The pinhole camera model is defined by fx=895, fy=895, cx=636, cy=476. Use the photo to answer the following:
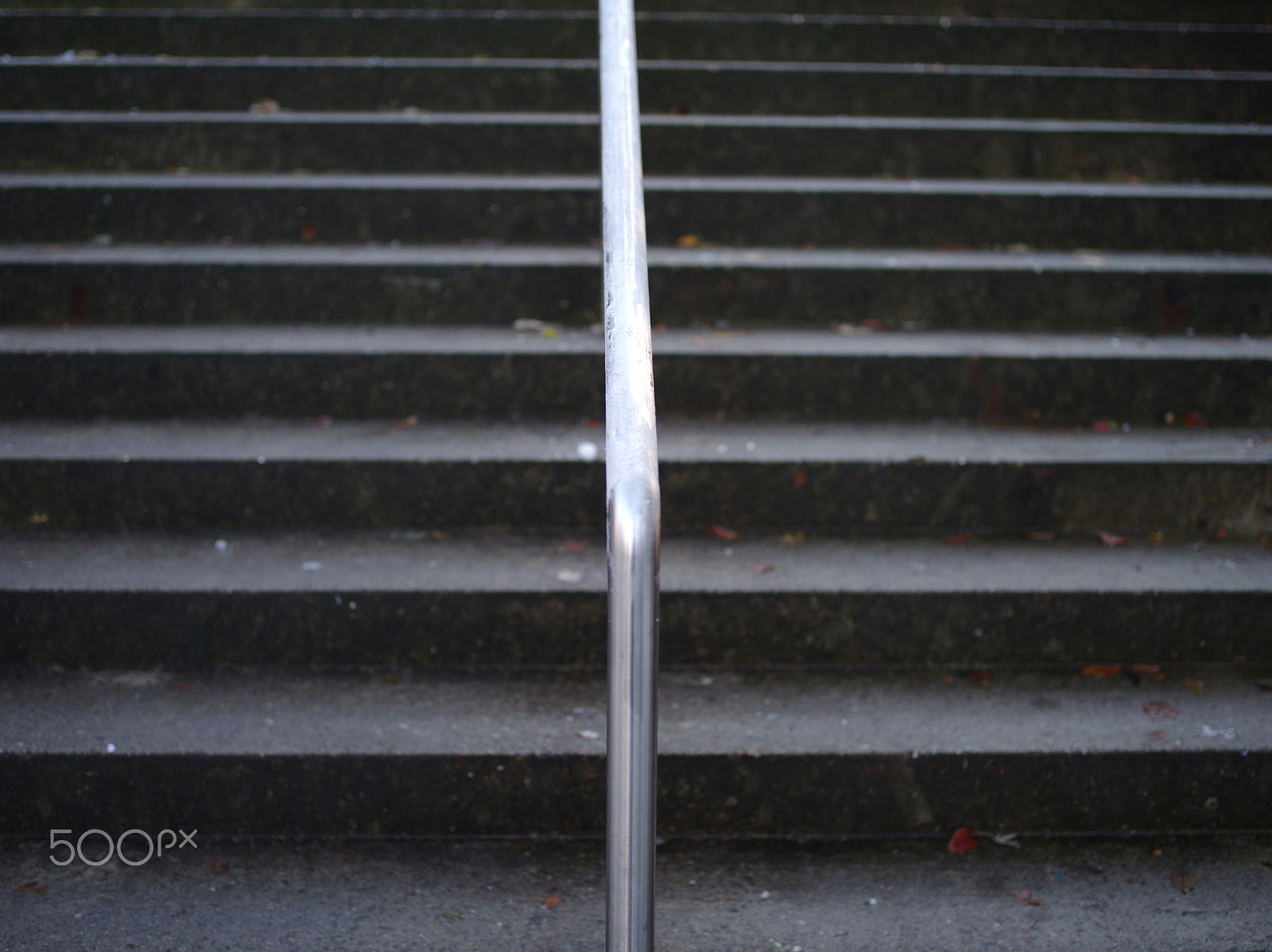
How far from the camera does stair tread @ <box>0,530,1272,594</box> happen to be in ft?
7.54

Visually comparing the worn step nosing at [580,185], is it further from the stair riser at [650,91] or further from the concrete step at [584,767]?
the concrete step at [584,767]

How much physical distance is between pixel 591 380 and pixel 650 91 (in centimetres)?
155

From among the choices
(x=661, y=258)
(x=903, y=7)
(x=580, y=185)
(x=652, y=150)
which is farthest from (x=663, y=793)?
(x=903, y=7)

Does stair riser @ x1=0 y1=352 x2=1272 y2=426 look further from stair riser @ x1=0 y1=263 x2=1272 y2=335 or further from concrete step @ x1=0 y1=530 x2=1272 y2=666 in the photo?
concrete step @ x1=0 y1=530 x2=1272 y2=666

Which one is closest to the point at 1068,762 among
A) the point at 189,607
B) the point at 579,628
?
the point at 579,628

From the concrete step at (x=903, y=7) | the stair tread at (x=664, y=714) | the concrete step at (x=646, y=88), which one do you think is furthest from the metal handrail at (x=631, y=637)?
the concrete step at (x=903, y=7)

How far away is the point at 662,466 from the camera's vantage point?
2504mm

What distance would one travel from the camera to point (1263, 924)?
186 cm

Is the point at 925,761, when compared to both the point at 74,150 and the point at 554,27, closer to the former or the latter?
the point at 554,27

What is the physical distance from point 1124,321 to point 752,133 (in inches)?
58.2

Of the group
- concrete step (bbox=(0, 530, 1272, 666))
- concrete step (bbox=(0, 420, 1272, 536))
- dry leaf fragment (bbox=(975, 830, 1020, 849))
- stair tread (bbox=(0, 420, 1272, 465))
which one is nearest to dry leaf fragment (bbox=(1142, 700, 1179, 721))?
concrete step (bbox=(0, 530, 1272, 666))

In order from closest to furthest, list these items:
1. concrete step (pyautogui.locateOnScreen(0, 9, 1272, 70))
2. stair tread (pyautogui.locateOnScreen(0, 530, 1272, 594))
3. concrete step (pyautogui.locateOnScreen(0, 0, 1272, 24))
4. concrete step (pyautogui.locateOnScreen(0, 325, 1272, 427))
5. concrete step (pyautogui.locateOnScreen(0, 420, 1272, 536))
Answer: stair tread (pyautogui.locateOnScreen(0, 530, 1272, 594)), concrete step (pyautogui.locateOnScreen(0, 420, 1272, 536)), concrete step (pyautogui.locateOnScreen(0, 325, 1272, 427)), concrete step (pyautogui.locateOnScreen(0, 9, 1272, 70)), concrete step (pyautogui.locateOnScreen(0, 0, 1272, 24))

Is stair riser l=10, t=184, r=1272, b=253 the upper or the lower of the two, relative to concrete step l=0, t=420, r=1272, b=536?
upper

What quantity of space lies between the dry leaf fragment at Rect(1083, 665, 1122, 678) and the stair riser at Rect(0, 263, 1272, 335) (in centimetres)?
119
